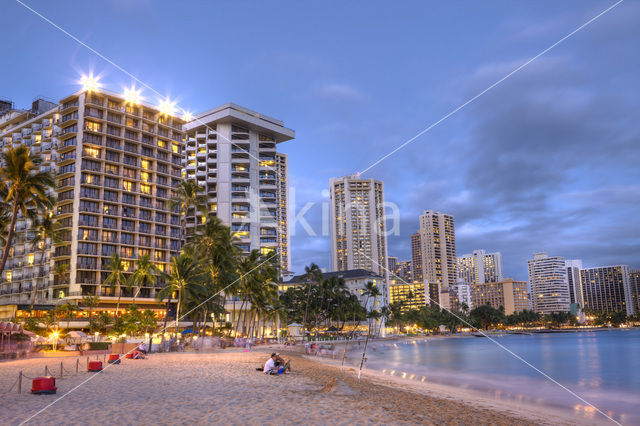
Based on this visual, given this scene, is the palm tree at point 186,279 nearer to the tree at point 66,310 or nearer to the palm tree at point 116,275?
the tree at point 66,310

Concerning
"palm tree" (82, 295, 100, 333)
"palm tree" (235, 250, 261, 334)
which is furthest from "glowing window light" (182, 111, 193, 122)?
"palm tree" (235, 250, 261, 334)

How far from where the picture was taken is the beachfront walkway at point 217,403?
40.6 feet

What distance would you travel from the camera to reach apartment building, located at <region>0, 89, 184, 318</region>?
74.0 m

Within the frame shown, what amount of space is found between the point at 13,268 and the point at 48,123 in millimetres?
26881

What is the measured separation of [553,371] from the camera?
4403cm

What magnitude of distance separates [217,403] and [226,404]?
33 centimetres

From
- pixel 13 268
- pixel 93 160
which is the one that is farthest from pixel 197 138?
pixel 13 268

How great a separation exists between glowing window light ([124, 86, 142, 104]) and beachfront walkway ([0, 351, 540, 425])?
69229mm

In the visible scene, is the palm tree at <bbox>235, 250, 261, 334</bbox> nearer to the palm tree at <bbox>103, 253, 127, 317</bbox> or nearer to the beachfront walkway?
the palm tree at <bbox>103, 253, 127, 317</bbox>

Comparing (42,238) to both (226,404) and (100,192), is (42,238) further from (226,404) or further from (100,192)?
(226,404)

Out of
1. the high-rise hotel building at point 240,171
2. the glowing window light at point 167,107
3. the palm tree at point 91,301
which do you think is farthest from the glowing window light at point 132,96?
the palm tree at point 91,301

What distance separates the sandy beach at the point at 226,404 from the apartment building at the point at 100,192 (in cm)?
5639

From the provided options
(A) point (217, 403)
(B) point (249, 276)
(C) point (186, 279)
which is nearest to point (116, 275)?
(B) point (249, 276)

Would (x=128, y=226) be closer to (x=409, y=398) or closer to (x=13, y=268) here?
(x=13, y=268)
